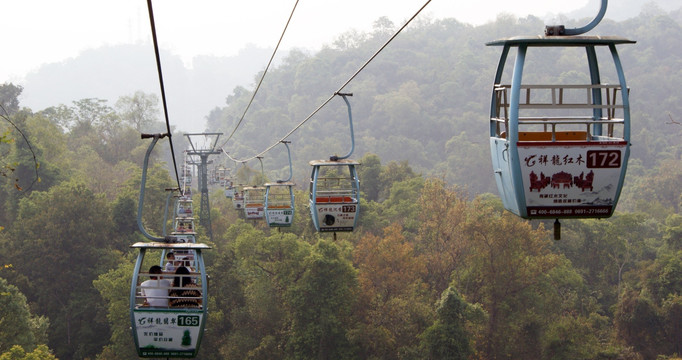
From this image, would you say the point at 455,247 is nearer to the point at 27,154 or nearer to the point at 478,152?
the point at 27,154

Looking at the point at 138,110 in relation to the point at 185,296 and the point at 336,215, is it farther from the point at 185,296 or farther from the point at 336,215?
the point at 185,296

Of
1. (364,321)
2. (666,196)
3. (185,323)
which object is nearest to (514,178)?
(185,323)

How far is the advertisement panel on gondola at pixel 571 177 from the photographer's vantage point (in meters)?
7.38

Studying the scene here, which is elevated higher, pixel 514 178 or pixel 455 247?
pixel 514 178

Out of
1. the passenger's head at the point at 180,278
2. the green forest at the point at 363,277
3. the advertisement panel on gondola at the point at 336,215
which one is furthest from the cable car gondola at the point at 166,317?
the green forest at the point at 363,277

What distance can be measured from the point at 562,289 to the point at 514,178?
42.7m

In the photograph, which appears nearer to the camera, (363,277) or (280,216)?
(280,216)

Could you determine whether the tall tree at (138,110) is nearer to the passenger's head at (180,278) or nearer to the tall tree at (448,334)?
the tall tree at (448,334)

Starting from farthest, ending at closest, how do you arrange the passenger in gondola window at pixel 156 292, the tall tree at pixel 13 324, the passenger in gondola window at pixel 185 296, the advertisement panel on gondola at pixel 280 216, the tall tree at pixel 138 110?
the tall tree at pixel 138 110 < the tall tree at pixel 13 324 < the advertisement panel on gondola at pixel 280 216 < the passenger in gondola window at pixel 185 296 < the passenger in gondola window at pixel 156 292

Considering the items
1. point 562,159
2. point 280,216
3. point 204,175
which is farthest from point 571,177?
point 204,175

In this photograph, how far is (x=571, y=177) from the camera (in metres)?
7.49

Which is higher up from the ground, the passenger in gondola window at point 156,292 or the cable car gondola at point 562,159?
the cable car gondola at point 562,159

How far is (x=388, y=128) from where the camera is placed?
471 feet

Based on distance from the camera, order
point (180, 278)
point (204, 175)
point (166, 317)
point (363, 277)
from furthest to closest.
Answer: point (204, 175) → point (363, 277) → point (180, 278) → point (166, 317)
